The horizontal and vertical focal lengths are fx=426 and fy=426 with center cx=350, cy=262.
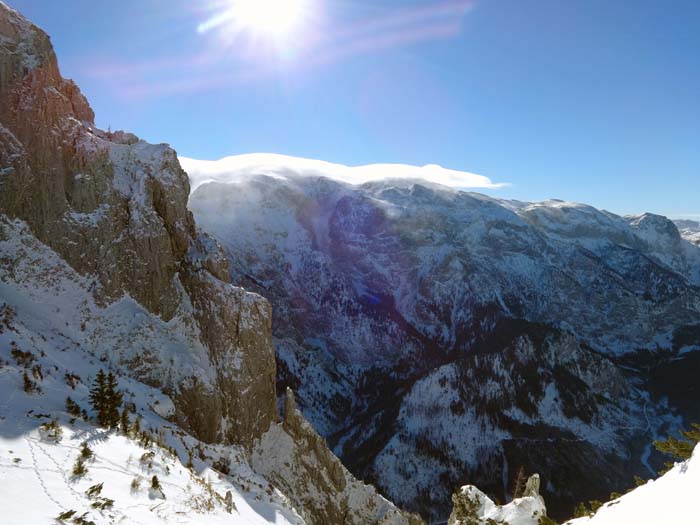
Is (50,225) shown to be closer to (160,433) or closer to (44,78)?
(44,78)

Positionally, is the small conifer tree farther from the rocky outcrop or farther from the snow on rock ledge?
the rocky outcrop

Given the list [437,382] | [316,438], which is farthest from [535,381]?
[316,438]

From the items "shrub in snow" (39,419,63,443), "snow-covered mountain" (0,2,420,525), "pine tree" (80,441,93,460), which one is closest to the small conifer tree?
"pine tree" (80,441,93,460)

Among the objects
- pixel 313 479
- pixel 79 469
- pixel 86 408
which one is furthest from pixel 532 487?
pixel 79 469

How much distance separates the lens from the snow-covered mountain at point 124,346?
17.8 metres

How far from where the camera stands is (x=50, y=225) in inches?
1722

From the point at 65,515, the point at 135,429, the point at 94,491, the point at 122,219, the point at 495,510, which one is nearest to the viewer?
the point at 65,515

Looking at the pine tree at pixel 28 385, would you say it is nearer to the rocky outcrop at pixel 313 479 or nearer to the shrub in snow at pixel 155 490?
the shrub in snow at pixel 155 490

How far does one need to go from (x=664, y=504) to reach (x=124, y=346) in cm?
4508

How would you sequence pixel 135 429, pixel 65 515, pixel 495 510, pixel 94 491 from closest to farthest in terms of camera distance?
pixel 65 515 < pixel 94 491 < pixel 135 429 < pixel 495 510

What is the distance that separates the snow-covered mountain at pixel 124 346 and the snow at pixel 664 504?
1627 centimetres

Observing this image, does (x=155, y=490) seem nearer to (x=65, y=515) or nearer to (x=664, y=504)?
(x=65, y=515)

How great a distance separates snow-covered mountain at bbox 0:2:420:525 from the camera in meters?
17.8

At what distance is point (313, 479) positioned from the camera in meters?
60.6
